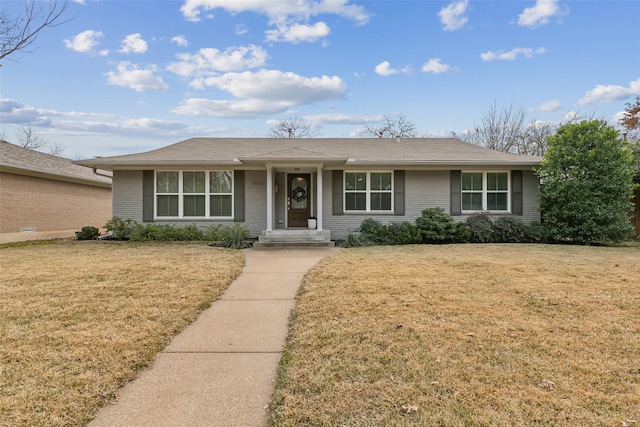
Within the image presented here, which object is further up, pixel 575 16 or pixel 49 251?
pixel 575 16

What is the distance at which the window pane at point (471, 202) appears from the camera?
12.7 m

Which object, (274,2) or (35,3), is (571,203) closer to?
(274,2)

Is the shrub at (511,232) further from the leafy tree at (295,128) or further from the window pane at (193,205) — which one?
the leafy tree at (295,128)

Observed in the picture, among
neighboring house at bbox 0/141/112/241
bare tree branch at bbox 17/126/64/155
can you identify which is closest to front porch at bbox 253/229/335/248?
neighboring house at bbox 0/141/112/241

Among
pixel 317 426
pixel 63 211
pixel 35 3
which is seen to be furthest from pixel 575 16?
pixel 63 211

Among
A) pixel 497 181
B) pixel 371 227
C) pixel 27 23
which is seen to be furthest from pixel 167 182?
pixel 497 181

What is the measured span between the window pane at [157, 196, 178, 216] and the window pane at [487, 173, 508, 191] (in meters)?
11.2

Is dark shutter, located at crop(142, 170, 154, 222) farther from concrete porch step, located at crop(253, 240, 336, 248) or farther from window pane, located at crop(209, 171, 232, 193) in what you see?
concrete porch step, located at crop(253, 240, 336, 248)

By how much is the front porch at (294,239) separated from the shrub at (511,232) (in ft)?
18.3

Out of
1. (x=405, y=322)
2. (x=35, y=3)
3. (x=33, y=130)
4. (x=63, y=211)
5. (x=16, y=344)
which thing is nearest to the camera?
(x=16, y=344)

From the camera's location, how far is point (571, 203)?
1107cm

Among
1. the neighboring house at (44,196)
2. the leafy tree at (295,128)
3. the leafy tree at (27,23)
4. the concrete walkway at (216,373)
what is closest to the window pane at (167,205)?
the neighboring house at (44,196)

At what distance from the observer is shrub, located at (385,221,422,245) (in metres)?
11.3

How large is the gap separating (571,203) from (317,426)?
12.0m
